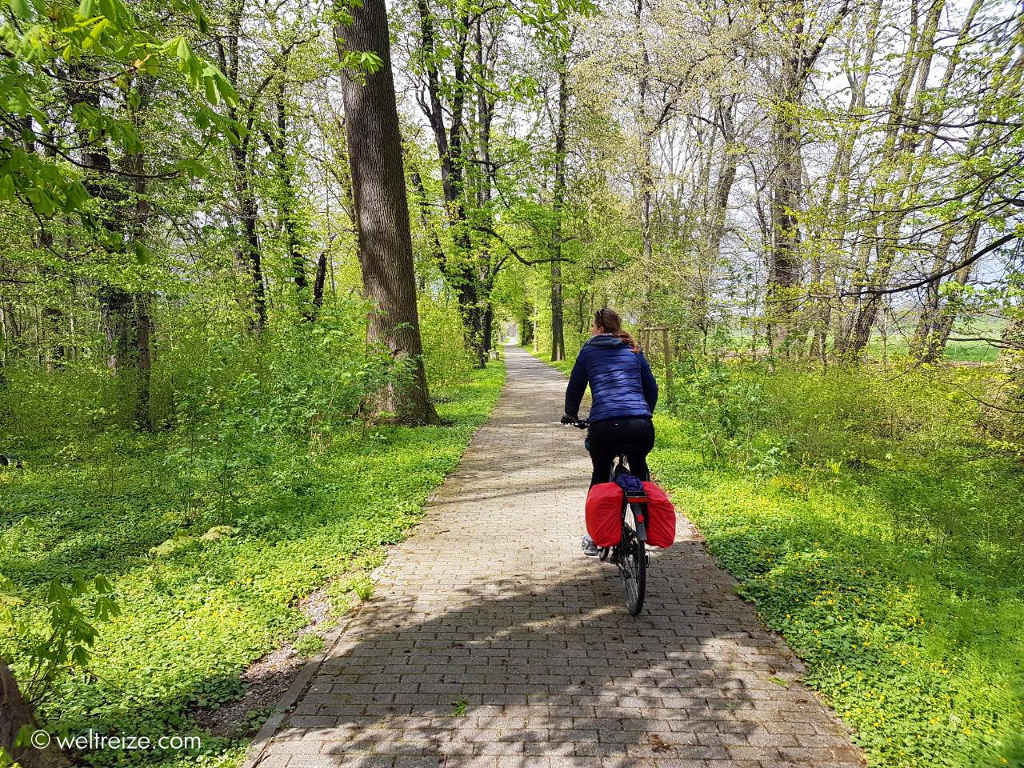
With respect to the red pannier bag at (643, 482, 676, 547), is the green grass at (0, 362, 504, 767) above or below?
below

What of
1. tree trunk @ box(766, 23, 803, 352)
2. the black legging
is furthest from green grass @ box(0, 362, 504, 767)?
tree trunk @ box(766, 23, 803, 352)

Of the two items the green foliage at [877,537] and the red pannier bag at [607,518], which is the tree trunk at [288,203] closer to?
the green foliage at [877,537]

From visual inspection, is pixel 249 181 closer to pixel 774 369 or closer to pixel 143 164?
pixel 143 164

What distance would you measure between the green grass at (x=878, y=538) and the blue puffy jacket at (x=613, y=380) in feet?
6.19

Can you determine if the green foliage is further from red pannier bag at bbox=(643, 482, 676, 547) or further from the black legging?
the black legging

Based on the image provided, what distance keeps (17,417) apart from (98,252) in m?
3.34

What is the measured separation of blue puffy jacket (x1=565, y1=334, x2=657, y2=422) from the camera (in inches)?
177

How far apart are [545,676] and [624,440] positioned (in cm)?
187

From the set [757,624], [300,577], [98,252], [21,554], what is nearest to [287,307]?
[98,252]

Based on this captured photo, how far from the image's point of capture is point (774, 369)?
9539mm

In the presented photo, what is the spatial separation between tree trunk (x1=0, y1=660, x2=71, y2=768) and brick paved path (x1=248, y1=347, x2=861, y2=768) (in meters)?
0.95

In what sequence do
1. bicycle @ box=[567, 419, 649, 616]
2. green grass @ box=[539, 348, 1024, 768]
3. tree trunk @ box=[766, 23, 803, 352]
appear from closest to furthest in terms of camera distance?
green grass @ box=[539, 348, 1024, 768] < bicycle @ box=[567, 419, 649, 616] < tree trunk @ box=[766, 23, 803, 352]

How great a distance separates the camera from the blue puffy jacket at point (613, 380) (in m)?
4.48

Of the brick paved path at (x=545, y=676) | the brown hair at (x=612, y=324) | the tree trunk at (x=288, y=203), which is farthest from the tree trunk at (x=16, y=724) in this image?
the tree trunk at (x=288, y=203)
